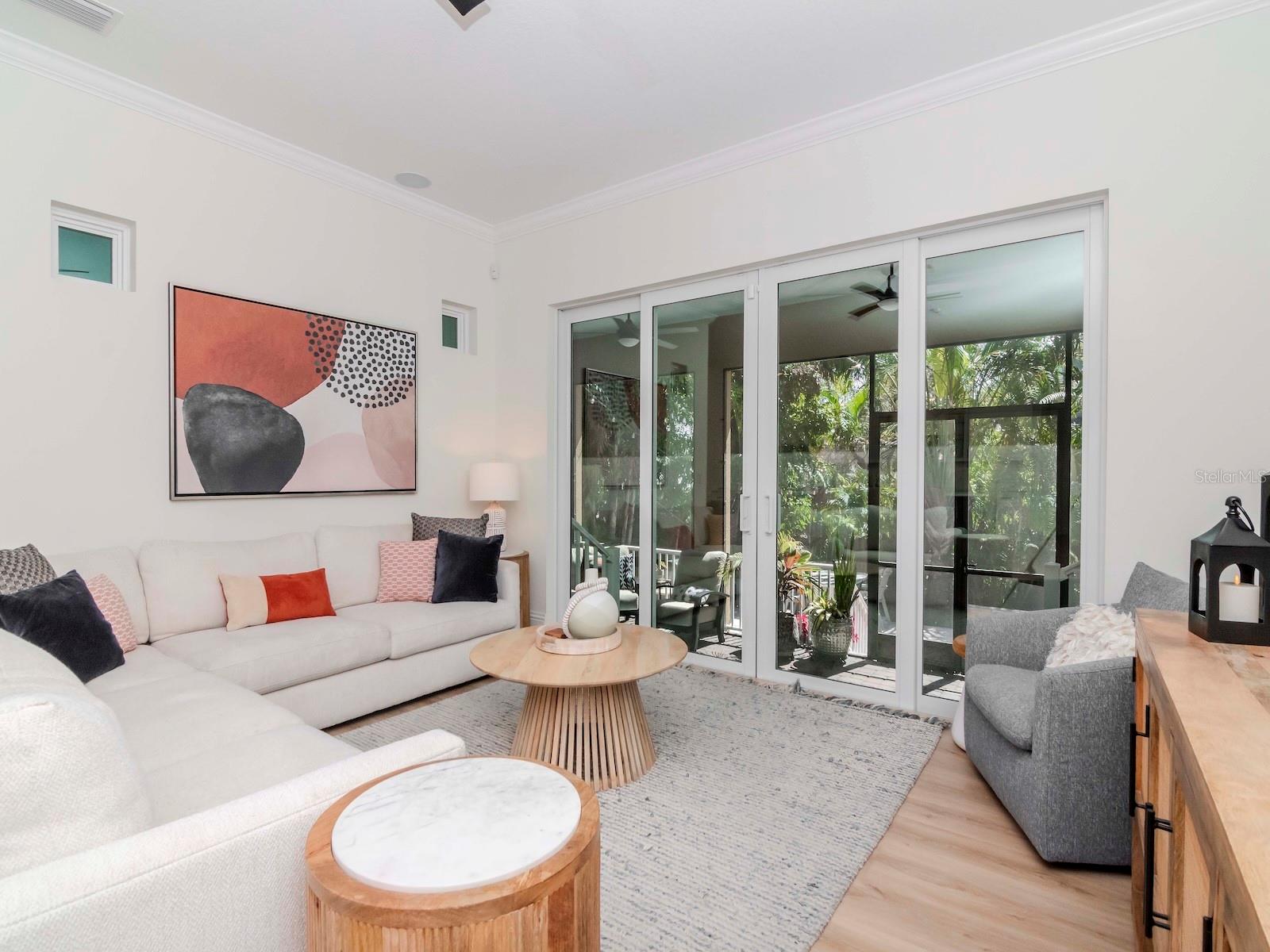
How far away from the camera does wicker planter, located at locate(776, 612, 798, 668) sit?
3.79m

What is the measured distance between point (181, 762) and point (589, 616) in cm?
142

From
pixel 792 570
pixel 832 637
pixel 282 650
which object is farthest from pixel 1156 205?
Answer: pixel 282 650

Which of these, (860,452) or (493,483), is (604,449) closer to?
(493,483)

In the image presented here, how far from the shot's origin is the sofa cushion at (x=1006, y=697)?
2.13 m

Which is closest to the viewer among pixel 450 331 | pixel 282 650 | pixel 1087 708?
pixel 1087 708

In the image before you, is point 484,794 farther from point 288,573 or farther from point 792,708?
point 288,573

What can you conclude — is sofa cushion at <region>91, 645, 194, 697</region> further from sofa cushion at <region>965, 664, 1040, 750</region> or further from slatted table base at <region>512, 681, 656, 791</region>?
sofa cushion at <region>965, 664, 1040, 750</region>

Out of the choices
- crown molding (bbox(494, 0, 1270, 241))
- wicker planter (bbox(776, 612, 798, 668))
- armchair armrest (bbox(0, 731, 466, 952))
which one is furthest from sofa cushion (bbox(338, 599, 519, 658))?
crown molding (bbox(494, 0, 1270, 241))

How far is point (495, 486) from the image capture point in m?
4.59

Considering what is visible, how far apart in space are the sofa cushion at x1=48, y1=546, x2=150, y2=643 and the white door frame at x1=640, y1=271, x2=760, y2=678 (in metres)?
2.65

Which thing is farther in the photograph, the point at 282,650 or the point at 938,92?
the point at 938,92

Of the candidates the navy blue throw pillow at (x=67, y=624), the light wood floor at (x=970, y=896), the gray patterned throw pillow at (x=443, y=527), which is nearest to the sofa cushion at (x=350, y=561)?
the gray patterned throw pillow at (x=443, y=527)

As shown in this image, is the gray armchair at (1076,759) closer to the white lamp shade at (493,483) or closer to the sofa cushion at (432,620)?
the sofa cushion at (432,620)

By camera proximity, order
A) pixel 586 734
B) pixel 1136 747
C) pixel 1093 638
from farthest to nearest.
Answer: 1. pixel 586 734
2. pixel 1093 638
3. pixel 1136 747
